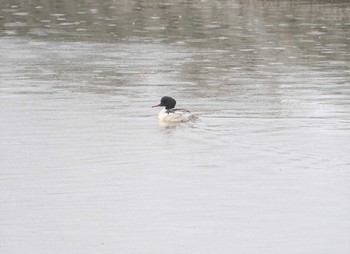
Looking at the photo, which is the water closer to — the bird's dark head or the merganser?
the merganser

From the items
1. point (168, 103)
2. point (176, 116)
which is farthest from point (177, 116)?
point (168, 103)

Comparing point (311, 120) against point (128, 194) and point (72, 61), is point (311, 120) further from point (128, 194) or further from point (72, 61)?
point (72, 61)

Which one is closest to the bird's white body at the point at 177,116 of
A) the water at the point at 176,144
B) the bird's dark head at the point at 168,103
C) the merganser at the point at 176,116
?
the merganser at the point at 176,116

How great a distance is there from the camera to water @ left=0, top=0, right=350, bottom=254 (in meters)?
15.0

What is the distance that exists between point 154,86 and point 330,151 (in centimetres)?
913

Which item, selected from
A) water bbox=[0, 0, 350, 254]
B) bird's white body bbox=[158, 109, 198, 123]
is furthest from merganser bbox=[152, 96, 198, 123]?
water bbox=[0, 0, 350, 254]

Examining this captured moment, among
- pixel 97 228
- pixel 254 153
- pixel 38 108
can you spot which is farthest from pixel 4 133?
pixel 97 228

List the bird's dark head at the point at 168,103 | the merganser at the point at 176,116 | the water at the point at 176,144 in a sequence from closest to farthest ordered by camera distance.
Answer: the water at the point at 176,144
the merganser at the point at 176,116
the bird's dark head at the point at 168,103

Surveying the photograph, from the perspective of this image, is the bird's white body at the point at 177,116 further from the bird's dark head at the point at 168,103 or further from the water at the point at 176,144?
the bird's dark head at the point at 168,103

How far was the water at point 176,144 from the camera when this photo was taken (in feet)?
49.1

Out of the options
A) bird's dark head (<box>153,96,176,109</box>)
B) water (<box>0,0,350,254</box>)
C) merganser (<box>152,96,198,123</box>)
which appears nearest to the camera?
water (<box>0,0,350,254</box>)

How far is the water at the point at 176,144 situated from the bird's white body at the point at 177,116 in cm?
22

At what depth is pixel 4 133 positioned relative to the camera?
845 inches

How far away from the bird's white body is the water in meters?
0.22
